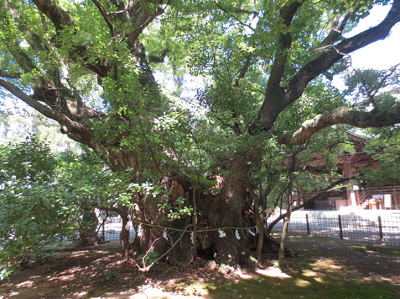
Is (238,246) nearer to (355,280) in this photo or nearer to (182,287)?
(182,287)

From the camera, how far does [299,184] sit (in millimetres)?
8047

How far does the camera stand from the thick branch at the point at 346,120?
4520 mm

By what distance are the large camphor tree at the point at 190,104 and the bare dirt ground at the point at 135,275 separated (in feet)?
2.05

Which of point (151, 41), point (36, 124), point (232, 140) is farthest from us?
point (36, 124)

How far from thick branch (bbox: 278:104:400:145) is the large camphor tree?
0.02 meters

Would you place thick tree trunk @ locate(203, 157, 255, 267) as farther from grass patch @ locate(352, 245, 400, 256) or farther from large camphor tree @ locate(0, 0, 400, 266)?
grass patch @ locate(352, 245, 400, 256)

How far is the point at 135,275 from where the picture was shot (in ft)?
21.3

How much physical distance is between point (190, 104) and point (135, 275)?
15.1ft

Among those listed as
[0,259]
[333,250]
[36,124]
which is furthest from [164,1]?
[36,124]

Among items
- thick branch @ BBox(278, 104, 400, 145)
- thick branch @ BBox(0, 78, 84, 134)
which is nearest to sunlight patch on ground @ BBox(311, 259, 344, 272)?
thick branch @ BBox(278, 104, 400, 145)

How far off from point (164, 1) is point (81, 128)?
13.6 feet

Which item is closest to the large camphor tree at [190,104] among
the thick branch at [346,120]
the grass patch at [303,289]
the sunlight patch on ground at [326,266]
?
the thick branch at [346,120]

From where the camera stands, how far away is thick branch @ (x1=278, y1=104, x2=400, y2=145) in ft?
14.8

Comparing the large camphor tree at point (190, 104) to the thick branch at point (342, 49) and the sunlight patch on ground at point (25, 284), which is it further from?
the sunlight patch on ground at point (25, 284)
